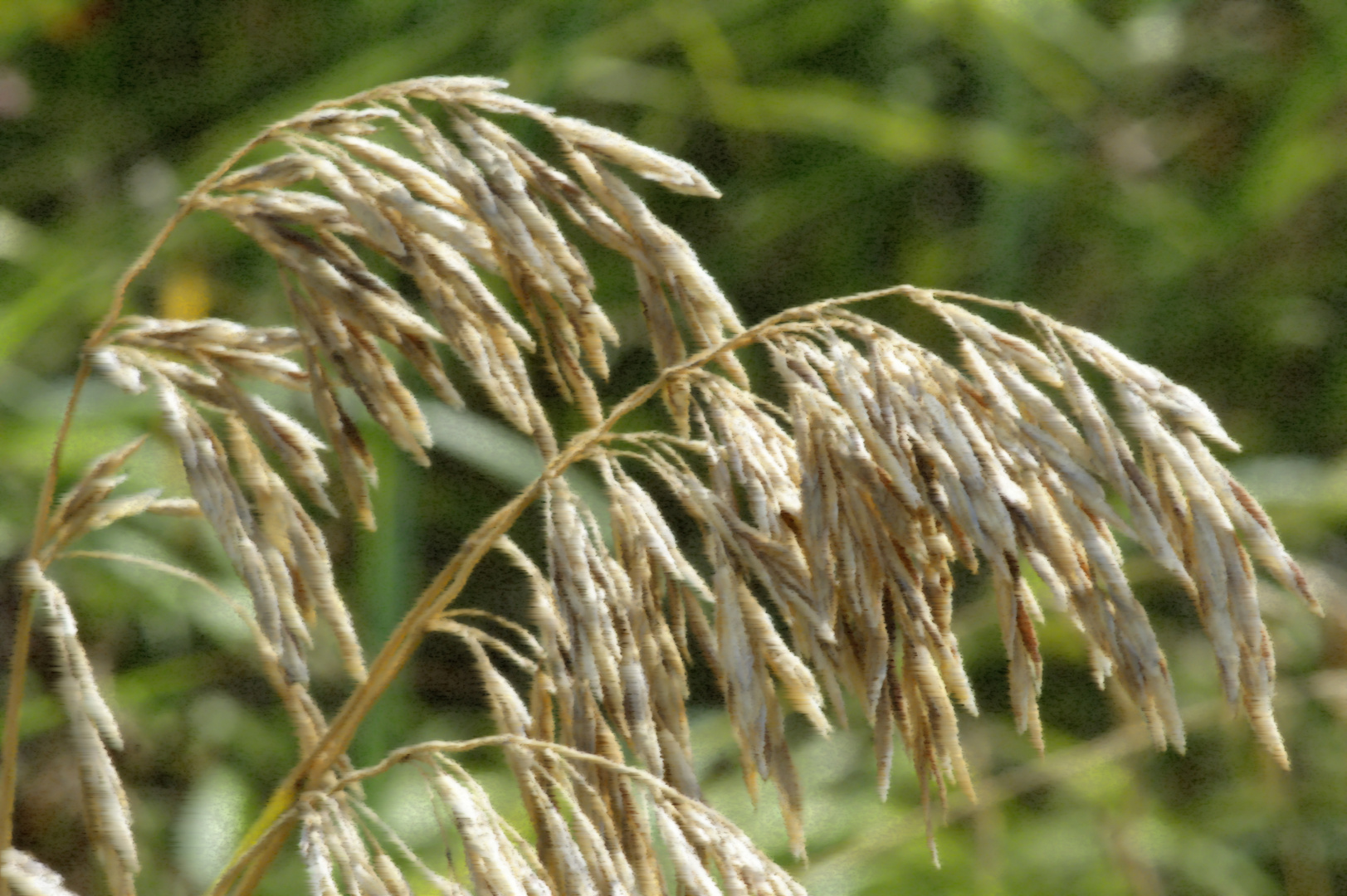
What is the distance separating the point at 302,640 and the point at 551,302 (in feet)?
0.60

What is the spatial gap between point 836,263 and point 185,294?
819 mm

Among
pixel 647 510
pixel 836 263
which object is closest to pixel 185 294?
pixel 836 263

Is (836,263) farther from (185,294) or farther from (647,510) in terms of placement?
(647,510)

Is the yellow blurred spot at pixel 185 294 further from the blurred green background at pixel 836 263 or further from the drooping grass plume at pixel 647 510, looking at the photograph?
the drooping grass plume at pixel 647 510

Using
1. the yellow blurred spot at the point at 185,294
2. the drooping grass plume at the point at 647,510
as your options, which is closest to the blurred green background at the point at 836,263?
the yellow blurred spot at the point at 185,294

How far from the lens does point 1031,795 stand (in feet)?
5.79

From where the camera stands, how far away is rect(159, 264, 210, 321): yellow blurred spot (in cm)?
170

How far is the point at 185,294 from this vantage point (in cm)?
173

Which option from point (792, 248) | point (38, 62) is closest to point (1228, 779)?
point (792, 248)

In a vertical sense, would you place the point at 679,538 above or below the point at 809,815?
above

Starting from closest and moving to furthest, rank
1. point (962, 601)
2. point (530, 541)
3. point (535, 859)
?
point (535, 859) → point (530, 541) → point (962, 601)

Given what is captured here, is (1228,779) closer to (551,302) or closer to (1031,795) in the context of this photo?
(1031,795)

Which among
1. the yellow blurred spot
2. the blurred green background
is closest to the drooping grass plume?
the blurred green background

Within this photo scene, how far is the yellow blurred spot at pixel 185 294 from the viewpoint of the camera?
5.59 ft
